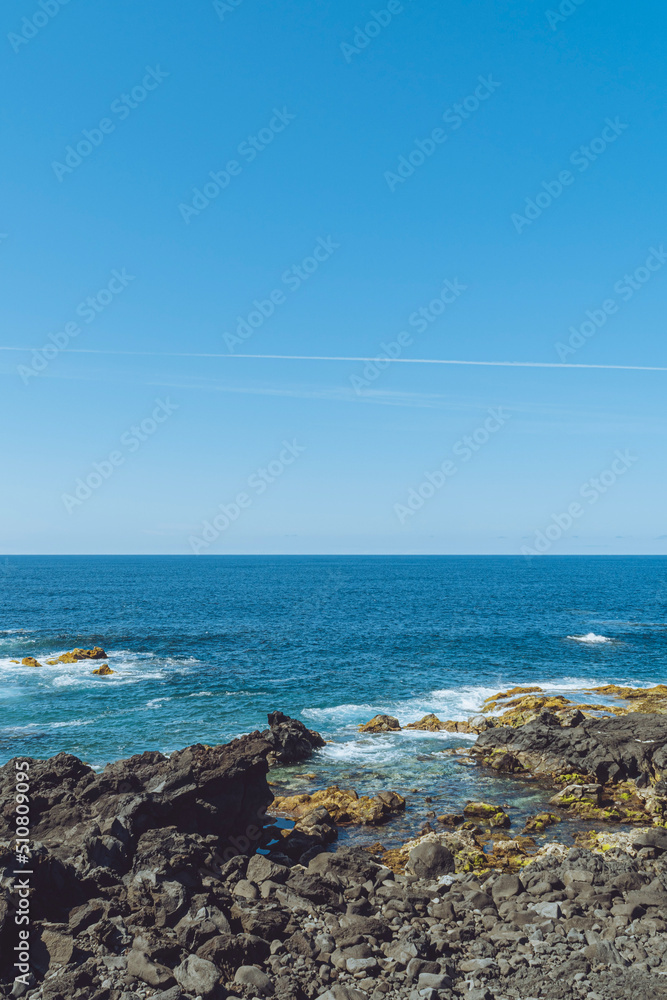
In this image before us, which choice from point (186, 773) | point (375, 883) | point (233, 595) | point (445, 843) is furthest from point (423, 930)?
point (233, 595)

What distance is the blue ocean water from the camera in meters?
39.3

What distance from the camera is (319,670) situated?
64.0 meters

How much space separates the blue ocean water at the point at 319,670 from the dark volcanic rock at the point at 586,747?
2712 millimetres

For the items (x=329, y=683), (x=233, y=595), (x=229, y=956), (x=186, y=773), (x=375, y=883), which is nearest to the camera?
(x=229, y=956)

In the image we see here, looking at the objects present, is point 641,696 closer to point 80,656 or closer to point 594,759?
point 594,759

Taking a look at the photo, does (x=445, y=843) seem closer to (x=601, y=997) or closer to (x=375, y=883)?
(x=375, y=883)

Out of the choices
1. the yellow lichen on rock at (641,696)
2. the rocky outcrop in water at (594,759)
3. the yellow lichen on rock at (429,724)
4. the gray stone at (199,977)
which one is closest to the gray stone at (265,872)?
the gray stone at (199,977)

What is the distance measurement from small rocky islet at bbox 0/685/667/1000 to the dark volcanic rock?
1.14ft

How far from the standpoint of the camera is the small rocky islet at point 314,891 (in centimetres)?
1664


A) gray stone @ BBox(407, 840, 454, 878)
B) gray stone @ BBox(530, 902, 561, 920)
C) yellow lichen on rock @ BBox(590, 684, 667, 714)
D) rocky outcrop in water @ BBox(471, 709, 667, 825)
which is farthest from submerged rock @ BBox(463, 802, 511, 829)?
yellow lichen on rock @ BBox(590, 684, 667, 714)

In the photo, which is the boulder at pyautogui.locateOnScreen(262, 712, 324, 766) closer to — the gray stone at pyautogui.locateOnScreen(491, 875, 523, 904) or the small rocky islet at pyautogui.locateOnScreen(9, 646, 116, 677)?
the gray stone at pyautogui.locateOnScreen(491, 875, 523, 904)

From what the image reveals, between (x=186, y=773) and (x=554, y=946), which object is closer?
(x=554, y=946)

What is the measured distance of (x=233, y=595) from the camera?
5950 inches

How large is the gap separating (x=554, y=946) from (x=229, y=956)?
9175 millimetres
